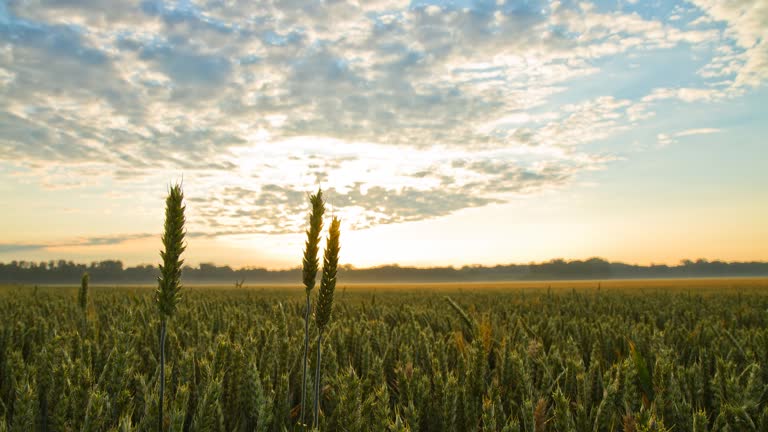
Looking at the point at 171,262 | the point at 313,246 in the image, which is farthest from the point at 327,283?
the point at 171,262

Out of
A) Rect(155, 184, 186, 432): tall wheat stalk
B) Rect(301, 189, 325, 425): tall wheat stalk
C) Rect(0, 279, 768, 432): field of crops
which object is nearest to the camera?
Rect(155, 184, 186, 432): tall wheat stalk

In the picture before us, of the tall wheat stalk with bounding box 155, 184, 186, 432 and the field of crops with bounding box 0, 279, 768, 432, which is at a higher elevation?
the tall wheat stalk with bounding box 155, 184, 186, 432

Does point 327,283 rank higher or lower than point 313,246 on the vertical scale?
lower

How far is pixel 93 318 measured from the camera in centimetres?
517

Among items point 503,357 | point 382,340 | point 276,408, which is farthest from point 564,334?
point 276,408

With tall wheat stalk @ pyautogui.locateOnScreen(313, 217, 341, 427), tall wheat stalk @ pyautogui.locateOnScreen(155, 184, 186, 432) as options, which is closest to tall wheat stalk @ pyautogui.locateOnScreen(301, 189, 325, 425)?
tall wheat stalk @ pyautogui.locateOnScreen(313, 217, 341, 427)

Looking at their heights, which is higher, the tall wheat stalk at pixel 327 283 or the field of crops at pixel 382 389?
the tall wheat stalk at pixel 327 283

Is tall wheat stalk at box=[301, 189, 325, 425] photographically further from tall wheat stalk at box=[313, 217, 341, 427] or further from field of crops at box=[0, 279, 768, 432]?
field of crops at box=[0, 279, 768, 432]

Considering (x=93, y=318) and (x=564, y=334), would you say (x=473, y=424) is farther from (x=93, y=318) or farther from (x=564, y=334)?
(x=93, y=318)

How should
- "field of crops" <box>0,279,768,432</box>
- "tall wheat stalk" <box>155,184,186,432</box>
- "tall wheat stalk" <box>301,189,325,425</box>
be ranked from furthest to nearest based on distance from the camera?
"field of crops" <box>0,279,768,432</box> < "tall wheat stalk" <box>301,189,325,425</box> < "tall wheat stalk" <box>155,184,186,432</box>

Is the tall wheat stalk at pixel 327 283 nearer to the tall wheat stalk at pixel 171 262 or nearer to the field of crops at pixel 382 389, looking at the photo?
the field of crops at pixel 382 389

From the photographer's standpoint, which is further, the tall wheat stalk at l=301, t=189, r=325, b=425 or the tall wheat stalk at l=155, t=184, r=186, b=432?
the tall wheat stalk at l=301, t=189, r=325, b=425

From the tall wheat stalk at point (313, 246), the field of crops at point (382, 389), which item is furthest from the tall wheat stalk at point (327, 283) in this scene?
the field of crops at point (382, 389)

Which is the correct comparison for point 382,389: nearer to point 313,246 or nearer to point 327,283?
point 327,283
